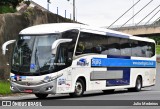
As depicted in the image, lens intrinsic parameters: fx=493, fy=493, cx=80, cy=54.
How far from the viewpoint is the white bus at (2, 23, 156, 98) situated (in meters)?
20.4

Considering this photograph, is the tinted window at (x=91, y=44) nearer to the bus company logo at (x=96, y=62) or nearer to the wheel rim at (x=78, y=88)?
the bus company logo at (x=96, y=62)

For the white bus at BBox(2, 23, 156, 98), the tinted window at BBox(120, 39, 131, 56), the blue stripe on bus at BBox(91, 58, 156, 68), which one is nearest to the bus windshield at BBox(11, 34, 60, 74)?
the white bus at BBox(2, 23, 156, 98)

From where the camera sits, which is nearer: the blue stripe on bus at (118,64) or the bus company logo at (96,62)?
the bus company logo at (96,62)

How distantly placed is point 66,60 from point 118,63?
18.2 feet

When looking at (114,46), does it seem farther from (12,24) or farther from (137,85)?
(12,24)

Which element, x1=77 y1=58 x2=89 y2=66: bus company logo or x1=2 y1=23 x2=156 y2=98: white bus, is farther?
x1=77 y1=58 x2=89 y2=66: bus company logo

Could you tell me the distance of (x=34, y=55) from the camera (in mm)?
20641

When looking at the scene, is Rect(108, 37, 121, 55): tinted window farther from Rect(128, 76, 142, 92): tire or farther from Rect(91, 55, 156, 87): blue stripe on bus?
Rect(128, 76, 142, 92): tire

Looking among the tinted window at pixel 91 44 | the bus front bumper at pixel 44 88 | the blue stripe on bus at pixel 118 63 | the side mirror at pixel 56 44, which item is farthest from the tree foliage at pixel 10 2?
the bus front bumper at pixel 44 88

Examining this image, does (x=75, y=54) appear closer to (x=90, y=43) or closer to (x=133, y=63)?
(x=90, y=43)

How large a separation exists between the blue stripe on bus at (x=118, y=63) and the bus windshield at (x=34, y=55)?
3.34 m

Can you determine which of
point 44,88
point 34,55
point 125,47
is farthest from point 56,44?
point 125,47

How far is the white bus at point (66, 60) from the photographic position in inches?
804

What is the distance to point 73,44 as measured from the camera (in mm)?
21609
